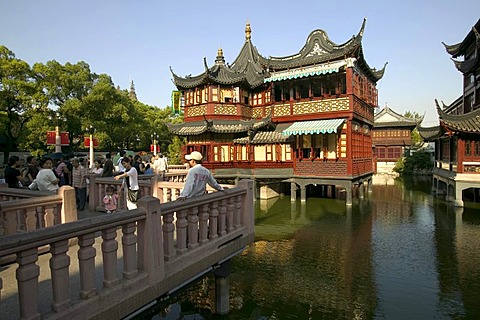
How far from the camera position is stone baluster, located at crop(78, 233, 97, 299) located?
11.1 feet

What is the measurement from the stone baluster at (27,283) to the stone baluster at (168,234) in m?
1.72

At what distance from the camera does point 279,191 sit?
2475 centimetres

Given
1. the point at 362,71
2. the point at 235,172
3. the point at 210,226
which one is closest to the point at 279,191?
the point at 235,172

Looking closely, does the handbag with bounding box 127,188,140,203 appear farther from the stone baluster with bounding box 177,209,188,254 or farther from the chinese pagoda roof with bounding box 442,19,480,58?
the chinese pagoda roof with bounding box 442,19,480,58

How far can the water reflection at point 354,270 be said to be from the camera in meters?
7.79

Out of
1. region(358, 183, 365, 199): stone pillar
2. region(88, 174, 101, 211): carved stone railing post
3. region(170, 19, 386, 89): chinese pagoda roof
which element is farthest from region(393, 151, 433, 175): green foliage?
region(88, 174, 101, 211): carved stone railing post

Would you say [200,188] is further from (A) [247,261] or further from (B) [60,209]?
(A) [247,261]

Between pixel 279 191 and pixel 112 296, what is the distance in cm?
2160

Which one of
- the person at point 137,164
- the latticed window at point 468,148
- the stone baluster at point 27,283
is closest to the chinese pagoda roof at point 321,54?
the latticed window at point 468,148

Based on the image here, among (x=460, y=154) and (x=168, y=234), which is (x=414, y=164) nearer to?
(x=460, y=154)

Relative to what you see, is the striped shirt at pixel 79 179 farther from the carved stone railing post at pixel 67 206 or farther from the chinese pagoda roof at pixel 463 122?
the chinese pagoda roof at pixel 463 122

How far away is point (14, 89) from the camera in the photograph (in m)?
29.8

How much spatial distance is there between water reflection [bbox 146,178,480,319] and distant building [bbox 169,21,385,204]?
4306mm

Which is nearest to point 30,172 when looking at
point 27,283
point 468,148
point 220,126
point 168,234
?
point 168,234
